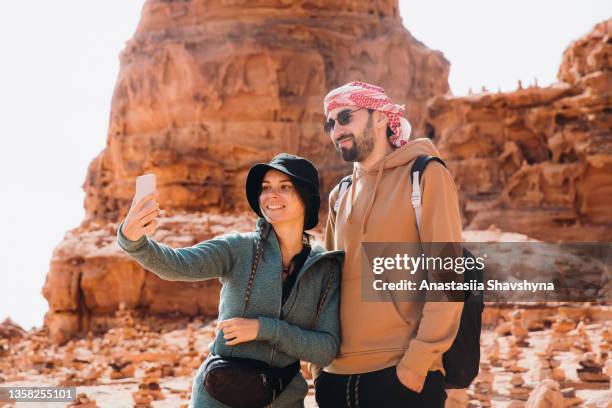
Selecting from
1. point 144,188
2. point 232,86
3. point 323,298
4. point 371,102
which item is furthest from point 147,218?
point 232,86

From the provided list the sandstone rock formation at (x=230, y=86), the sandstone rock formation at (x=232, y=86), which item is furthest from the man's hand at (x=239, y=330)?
the sandstone rock formation at (x=230, y=86)

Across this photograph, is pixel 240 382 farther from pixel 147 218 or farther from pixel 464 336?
pixel 464 336

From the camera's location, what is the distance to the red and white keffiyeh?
3.66 metres

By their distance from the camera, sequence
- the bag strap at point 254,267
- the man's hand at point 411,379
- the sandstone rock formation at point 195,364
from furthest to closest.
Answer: the sandstone rock formation at point 195,364, the bag strap at point 254,267, the man's hand at point 411,379

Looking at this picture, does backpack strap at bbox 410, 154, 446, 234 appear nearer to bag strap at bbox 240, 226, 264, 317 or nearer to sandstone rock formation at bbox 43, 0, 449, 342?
bag strap at bbox 240, 226, 264, 317

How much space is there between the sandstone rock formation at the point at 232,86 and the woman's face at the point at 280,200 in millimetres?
22137

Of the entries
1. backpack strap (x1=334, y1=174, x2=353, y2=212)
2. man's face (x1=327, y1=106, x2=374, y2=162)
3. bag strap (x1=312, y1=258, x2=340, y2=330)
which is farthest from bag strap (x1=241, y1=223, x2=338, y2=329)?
man's face (x1=327, y1=106, x2=374, y2=162)

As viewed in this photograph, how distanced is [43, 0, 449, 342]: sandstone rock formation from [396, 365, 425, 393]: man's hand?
22.6 m

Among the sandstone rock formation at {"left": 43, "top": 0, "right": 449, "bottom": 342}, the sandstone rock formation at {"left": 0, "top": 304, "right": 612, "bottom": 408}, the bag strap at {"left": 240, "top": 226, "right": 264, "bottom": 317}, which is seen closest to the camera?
the bag strap at {"left": 240, "top": 226, "right": 264, "bottom": 317}

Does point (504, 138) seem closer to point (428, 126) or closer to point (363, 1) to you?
point (428, 126)

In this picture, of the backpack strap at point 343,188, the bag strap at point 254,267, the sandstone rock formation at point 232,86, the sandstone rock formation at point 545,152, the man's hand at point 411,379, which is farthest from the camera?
the sandstone rock formation at point 232,86

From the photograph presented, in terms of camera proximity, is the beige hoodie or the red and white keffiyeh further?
the red and white keffiyeh

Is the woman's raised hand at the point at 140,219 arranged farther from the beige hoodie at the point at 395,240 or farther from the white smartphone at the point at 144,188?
the beige hoodie at the point at 395,240

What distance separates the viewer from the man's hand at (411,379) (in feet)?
10.6
